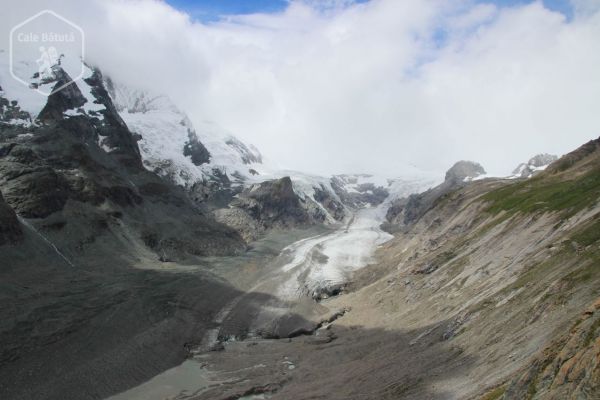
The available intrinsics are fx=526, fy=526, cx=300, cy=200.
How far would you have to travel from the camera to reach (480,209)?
377ft

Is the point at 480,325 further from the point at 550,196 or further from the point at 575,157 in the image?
the point at 575,157

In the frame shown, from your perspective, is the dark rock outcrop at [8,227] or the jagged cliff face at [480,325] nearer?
the jagged cliff face at [480,325]

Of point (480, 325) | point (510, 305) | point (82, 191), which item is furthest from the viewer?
point (82, 191)

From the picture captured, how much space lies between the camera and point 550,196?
8119 cm

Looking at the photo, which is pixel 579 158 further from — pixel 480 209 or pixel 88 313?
pixel 88 313

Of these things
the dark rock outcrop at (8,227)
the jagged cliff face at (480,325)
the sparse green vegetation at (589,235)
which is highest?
the dark rock outcrop at (8,227)

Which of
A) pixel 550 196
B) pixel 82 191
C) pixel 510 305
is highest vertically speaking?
pixel 82 191

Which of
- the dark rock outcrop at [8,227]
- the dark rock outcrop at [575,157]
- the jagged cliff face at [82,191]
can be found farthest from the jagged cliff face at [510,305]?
the jagged cliff face at [82,191]

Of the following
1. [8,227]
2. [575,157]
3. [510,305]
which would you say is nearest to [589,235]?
[510,305]

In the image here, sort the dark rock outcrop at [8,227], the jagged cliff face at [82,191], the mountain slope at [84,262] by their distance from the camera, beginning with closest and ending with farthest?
the mountain slope at [84,262], the dark rock outcrop at [8,227], the jagged cliff face at [82,191]

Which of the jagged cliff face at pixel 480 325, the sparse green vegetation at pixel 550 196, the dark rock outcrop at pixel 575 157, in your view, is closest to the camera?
the jagged cliff face at pixel 480 325

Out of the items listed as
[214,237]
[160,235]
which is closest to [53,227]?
[160,235]

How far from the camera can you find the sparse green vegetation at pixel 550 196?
64.8 meters

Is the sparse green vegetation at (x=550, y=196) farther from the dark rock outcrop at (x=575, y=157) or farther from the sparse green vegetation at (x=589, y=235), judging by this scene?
the sparse green vegetation at (x=589, y=235)
